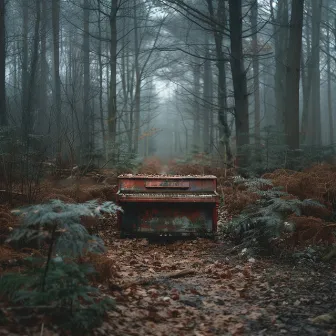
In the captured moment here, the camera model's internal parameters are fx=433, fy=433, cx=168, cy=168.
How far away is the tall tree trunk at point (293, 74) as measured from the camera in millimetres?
13930

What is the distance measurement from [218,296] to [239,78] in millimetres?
10045

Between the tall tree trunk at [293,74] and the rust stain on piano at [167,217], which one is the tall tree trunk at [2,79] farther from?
the tall tree trunk at [293,74]

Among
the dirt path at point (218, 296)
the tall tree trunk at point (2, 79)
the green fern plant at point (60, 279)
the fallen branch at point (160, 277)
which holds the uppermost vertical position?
the tall tree trunk at point (2, 79)

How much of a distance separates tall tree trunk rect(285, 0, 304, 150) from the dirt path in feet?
25.7

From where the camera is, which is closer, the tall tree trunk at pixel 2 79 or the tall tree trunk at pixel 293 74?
the tall tree trunk at pixel 2 79

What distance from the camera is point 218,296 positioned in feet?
17.6

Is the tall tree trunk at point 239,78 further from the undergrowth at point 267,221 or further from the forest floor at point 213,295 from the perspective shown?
the forest floor at point 213,295

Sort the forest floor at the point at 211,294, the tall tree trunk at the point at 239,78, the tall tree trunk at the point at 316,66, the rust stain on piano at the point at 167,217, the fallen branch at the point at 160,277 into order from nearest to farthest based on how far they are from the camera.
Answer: the forest floor at the point at 211,294
the fallen branch at the point at 160,277
the rust stain on piano at the point at 167,217
the tall tree trunk at the point at 239,78
the tall tree trunk at the point at 316,66

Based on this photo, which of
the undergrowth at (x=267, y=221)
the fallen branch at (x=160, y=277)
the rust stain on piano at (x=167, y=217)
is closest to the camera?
the fallen branch at (x=160, y=277)

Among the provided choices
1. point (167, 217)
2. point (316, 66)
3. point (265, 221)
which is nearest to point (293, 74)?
point (167, 217)

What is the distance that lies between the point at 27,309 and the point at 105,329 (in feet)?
2.39

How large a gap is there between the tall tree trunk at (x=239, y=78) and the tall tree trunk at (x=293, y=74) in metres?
1.39

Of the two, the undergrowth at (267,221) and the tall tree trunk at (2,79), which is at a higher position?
the tall tree trunk at (2,79)

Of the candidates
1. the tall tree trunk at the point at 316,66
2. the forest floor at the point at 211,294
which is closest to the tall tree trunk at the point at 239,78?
the forest floor at the point at 211,294
